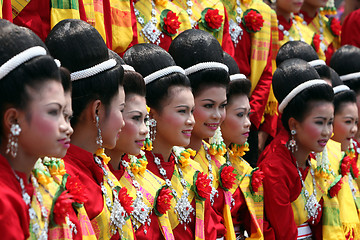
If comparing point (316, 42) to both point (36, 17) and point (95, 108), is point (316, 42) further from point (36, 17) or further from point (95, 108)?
point (95, 108)

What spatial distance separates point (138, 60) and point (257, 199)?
1.36m

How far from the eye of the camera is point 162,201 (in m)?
3.65

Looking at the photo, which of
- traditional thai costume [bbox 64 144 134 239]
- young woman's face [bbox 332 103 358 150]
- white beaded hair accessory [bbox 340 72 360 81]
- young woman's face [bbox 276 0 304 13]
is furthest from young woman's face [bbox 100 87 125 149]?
young woman's face [bbox 276 0 304 13]

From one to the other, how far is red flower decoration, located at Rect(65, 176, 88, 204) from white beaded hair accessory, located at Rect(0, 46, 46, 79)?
1.98 ft

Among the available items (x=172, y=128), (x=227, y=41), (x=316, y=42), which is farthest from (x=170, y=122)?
(x=316, y=42)

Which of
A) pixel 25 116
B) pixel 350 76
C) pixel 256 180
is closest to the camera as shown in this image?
pixel 25 116

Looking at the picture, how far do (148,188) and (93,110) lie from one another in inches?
26.3

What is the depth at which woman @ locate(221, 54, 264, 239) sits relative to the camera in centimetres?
451

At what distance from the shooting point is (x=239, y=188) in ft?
15.0

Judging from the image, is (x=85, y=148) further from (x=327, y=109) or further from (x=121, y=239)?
(x=327, y=109)

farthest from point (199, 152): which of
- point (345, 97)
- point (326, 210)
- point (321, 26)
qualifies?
point (321, 26)

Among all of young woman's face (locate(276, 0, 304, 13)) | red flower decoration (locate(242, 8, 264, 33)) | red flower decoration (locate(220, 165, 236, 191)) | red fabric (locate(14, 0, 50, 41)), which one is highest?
red fabric (locate(14, 0, 50, 41))

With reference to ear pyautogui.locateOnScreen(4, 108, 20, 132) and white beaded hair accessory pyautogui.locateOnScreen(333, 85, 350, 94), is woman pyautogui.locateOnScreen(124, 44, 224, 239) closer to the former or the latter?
ear pyautogui.locateOnScreen(4, 108, 20, 132)

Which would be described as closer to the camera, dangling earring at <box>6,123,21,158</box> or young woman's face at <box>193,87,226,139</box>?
dangling earring at <box>6,123,21,158</box>
